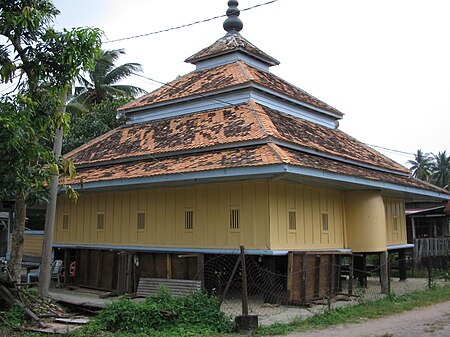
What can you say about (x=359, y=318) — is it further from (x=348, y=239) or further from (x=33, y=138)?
(x=33, y=138)

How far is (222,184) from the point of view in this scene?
1426cm

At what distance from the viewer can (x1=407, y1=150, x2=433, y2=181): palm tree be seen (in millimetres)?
75000

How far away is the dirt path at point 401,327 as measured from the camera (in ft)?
32.1

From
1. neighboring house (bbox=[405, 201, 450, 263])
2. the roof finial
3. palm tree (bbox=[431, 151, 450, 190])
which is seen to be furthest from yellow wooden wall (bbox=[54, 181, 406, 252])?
palm tree (bbox=[431, 151, 450, 190])

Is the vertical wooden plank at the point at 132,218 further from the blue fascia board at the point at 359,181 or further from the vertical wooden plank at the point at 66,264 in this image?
the blue fascia board at the point at 359,181

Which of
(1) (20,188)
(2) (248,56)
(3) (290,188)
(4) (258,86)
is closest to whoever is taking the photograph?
(1) (20,188)

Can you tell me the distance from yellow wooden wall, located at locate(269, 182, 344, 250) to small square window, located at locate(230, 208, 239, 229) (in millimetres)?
1011

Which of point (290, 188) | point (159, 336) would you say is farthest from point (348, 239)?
point (159, 336)

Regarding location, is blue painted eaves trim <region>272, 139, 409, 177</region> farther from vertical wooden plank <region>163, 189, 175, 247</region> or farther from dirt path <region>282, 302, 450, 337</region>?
dirt path <region>282, 302, 450, 337</region>

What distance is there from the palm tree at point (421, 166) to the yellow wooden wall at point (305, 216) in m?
62.0

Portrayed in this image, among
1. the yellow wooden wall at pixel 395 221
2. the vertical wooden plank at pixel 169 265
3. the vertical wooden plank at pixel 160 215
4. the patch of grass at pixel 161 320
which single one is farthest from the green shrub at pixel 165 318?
the yellow wooden wall at pixel 395 221

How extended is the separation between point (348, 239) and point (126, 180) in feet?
24.1

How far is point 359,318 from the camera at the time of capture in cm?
1152

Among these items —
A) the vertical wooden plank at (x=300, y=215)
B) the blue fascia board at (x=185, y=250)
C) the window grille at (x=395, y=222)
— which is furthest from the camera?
the window grille at (x=395, y=222)
